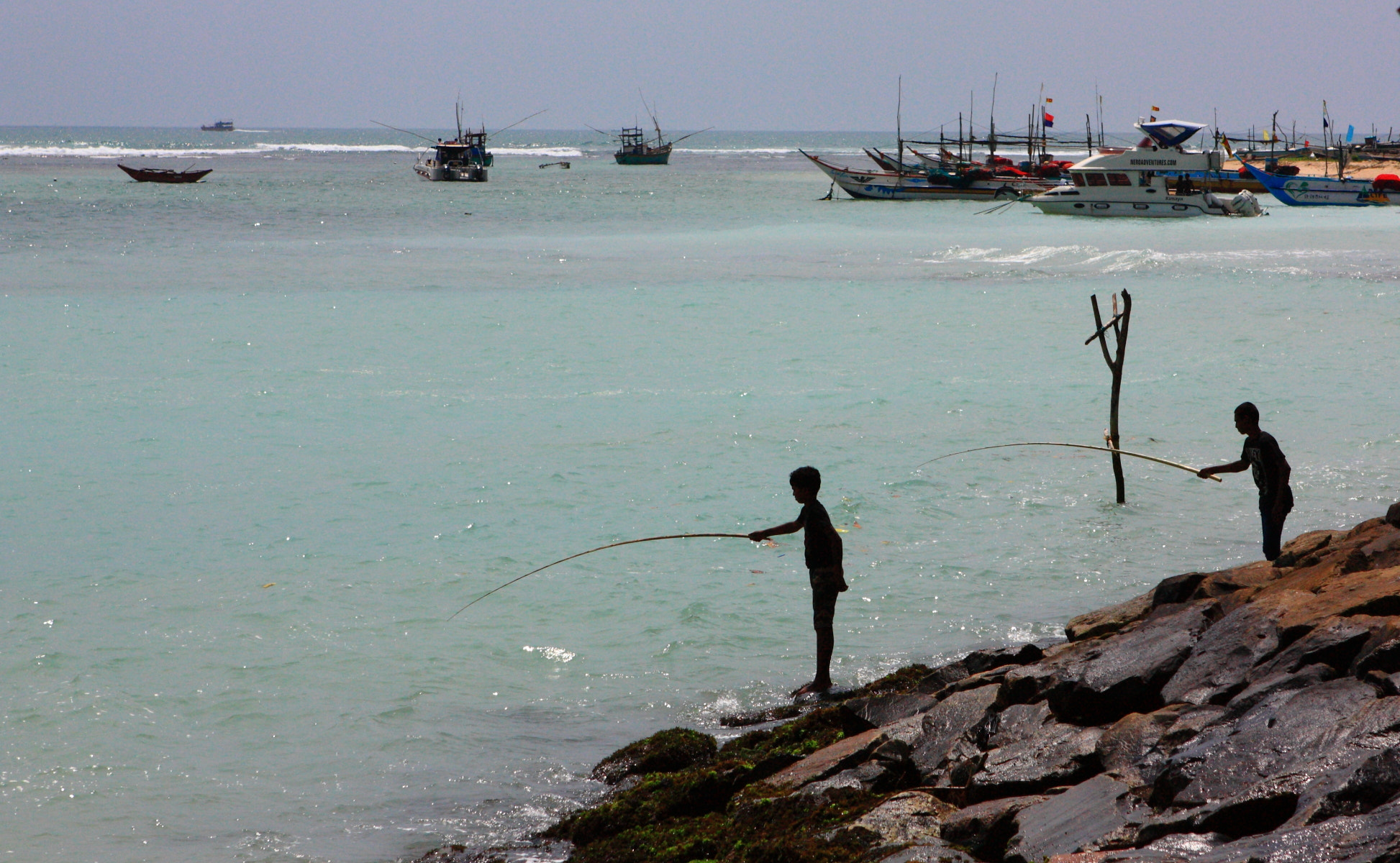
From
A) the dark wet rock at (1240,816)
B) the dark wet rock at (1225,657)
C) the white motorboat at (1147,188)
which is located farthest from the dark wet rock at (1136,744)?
the white motorboat at (1147,188)

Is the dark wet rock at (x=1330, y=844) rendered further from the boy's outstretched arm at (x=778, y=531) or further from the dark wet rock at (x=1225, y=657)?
the boy's outstretched arm at (x=778, y=531)

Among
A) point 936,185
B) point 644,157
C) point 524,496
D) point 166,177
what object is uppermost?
point 644,157

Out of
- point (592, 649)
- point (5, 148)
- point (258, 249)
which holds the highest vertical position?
point (5, 148)

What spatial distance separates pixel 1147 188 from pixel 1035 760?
1679 inches

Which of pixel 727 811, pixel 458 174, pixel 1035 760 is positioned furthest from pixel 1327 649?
pixel 458 174

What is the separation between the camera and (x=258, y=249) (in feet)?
111

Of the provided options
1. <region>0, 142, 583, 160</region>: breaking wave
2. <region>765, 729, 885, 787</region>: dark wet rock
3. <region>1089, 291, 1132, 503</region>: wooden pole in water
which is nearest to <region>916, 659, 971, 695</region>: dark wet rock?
<region>765, 729, 885, 787</region>: dark wet rock

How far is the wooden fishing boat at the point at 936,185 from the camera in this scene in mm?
53812

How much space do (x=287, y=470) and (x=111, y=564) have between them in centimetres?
306

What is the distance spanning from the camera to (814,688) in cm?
685

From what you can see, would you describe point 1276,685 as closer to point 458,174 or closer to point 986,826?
point 986,826

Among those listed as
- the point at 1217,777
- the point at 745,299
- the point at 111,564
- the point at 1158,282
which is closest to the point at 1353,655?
the point at 1217,777

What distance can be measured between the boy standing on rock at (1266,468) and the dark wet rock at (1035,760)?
→ 3210mm

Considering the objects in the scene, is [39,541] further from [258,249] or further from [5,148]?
[5,148]
